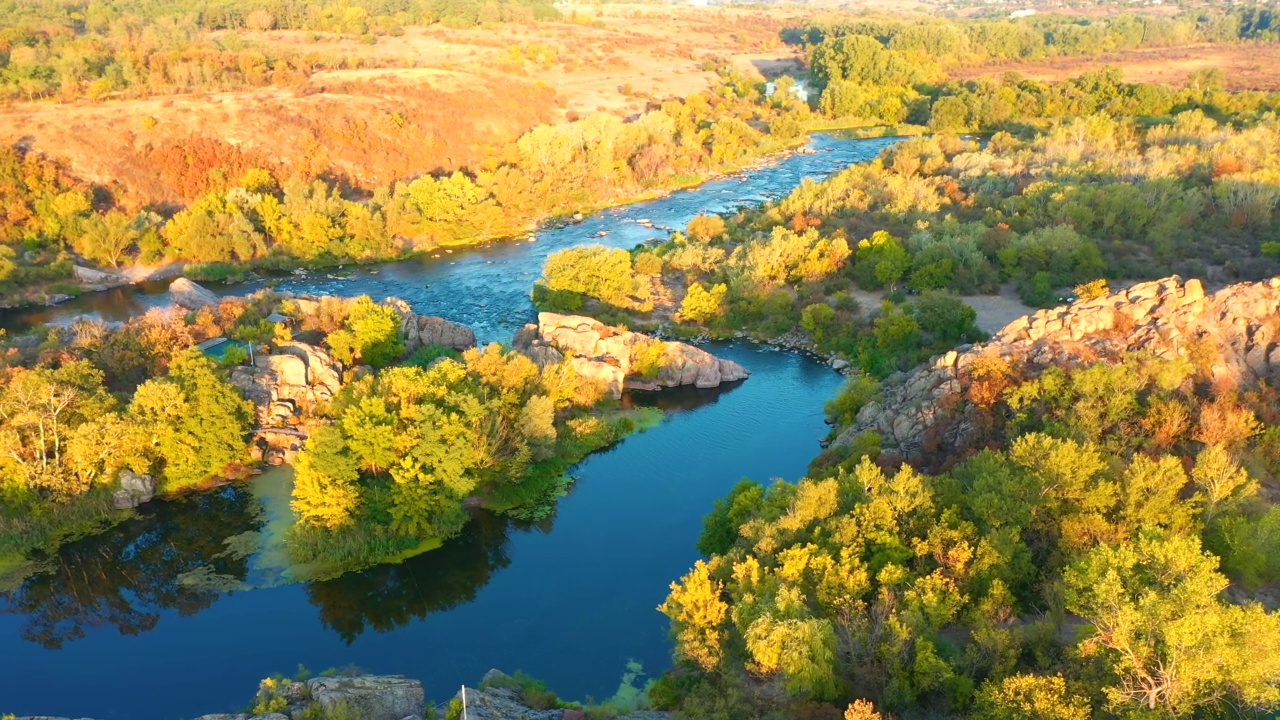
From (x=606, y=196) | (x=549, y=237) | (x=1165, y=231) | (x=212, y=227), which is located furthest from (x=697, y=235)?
(x=212, y=227)

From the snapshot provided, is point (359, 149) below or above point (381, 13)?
below

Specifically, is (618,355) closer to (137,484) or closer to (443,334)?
(443,334)

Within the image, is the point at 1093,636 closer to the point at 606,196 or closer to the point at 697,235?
the point at 697,235

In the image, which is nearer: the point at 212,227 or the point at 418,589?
the point at 418,589

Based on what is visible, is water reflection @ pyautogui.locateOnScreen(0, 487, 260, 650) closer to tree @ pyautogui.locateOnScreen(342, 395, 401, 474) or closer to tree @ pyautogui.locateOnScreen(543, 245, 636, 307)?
tree @ pyautogui.locateOnScreen(342, 395, 401, 474)

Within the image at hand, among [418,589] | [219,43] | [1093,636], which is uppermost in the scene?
[219,43]

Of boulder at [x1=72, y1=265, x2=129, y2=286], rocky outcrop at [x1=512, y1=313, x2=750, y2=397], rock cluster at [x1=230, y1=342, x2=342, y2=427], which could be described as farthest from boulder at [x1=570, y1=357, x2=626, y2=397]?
boulder at [x1=72, y1=265, x2=129, y2=286]

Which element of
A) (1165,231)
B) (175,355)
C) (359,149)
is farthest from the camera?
(359,149)
